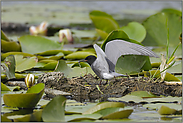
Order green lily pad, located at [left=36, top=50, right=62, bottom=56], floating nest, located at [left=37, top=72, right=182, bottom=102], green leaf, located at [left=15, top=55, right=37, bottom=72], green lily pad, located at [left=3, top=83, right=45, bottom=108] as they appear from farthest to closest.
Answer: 1. green lily pad, located at [left=36, top=50, right=62, bottom=56]
2. green leaf, located at [left=15, top=55, right=37, bottom=72]
3. floating nest, located at [left=37, top=72, right=182, bottom=102]
4. green lily pad, located at [left=3, top=83, right=45, bottom=108]

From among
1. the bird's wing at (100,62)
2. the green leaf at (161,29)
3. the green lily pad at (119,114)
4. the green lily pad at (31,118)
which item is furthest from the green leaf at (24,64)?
the green leaf at (161,29)

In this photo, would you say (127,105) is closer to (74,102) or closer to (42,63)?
(74,102)

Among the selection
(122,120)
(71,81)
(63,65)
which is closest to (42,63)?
(63,65)

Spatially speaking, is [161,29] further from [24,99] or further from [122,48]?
[24,99]

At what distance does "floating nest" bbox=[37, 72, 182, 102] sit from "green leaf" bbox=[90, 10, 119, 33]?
2.72m

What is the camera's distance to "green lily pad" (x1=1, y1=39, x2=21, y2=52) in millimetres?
4742

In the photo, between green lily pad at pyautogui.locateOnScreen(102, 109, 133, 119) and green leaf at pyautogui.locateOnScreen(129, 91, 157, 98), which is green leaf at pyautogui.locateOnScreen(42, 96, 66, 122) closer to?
green lily pad at pyautogui.locateOnScreen(102, 109, 133, 119)

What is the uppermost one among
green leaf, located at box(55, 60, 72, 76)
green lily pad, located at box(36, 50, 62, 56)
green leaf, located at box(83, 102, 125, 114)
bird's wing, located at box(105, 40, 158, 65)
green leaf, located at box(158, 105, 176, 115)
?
bird's wing, located at box(105, 40, 158, 65)

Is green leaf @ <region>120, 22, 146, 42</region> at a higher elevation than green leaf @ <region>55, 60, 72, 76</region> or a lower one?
higher

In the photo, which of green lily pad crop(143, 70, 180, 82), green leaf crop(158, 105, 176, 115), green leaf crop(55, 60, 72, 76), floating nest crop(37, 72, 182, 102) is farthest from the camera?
green leaf crop(55, 60, 72, 76)

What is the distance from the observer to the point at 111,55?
3291 mm

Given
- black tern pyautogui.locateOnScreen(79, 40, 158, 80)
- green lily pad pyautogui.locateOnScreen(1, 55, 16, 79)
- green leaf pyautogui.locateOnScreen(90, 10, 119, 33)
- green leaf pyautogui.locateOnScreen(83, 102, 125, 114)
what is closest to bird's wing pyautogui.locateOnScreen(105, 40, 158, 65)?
black tern pyautogui.locateOnScreen(79, 40, 158, 80)

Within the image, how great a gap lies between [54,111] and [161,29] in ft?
12.0

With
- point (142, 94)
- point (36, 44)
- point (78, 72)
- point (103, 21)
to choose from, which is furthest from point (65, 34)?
point (142, 94)
